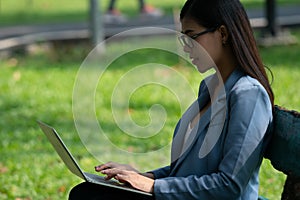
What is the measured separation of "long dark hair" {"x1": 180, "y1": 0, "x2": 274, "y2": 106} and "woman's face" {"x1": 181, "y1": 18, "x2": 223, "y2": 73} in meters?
0.03

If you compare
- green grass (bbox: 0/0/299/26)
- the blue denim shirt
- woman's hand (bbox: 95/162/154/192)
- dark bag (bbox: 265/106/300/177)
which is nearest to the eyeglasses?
the blue denim shirt

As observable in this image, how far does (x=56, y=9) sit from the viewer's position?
2058 centimetres

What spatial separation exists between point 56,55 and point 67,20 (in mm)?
5460

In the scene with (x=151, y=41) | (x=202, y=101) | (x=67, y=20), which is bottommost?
(x=67, y=20)

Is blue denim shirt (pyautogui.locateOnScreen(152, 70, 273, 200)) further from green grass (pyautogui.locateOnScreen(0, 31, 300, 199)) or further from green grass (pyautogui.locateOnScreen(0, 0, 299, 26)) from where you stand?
green grass (pyautogui.locateOnScreen(0, 0, 299, 26))

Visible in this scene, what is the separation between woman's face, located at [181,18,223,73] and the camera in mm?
3229

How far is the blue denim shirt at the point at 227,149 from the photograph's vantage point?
3070mm

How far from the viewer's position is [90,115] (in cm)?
748

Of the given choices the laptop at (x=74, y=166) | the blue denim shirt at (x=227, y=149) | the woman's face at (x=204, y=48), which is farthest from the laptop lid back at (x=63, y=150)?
the woman's face at (x=204, y=48)

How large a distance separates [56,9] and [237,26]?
1769 cm

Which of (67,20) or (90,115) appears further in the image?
(67,20)

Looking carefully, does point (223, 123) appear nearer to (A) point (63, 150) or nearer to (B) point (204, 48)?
(B) point (204, 48)

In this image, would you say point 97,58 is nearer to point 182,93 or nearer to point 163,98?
point 163,98

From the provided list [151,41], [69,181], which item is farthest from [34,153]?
[151,41]
